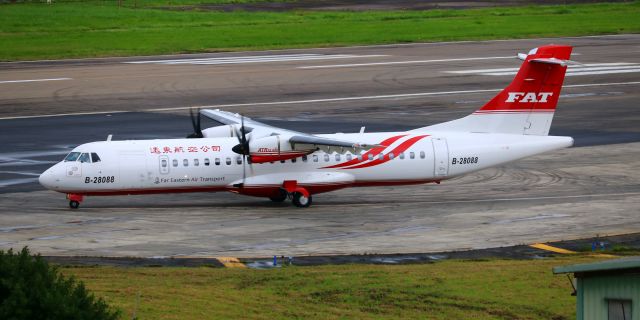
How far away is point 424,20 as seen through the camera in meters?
105

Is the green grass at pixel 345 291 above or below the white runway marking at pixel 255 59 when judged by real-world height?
below

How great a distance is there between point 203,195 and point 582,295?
25.1 metres

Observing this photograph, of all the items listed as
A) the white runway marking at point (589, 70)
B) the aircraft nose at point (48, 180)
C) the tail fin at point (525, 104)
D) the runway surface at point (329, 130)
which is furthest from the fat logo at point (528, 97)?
the white runway marking at point (589, 70)

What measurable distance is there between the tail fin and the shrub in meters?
25.9

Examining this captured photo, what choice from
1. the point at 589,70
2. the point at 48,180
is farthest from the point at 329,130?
the point at 589,70

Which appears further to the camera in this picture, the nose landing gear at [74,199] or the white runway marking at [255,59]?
the white runway marking at [255,59]

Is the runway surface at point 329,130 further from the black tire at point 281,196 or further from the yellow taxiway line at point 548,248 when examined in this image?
the yellow taxiway line at point 548,248

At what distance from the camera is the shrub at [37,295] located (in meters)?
16.6

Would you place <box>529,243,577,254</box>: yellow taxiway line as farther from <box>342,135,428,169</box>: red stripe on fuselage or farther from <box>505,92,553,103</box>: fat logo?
<box>505,92,553,103</box>: fat logo

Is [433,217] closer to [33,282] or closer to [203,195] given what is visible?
[203,195]

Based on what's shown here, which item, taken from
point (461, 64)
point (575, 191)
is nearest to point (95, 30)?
point (461, 64)

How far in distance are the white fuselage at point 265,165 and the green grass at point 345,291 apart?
9362 mm

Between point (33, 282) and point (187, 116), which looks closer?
point (33, 282)

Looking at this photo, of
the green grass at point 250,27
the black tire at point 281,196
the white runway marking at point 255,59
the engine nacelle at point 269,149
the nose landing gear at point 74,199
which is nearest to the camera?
the engine nacelle at point 269,149
